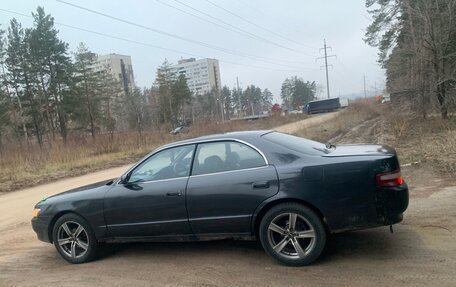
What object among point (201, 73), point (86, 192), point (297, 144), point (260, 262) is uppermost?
point (201, 73)

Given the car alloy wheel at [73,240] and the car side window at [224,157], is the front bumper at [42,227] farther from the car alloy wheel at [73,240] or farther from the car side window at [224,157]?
the car side window at [224,157]

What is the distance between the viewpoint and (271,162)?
4625 mm

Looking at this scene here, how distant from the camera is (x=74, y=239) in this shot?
5457 millimetres

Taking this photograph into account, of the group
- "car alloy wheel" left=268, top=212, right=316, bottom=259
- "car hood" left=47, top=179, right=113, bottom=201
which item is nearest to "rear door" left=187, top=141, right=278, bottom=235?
"car alloy wheel" left=268, top=212, right=316, bottom=259

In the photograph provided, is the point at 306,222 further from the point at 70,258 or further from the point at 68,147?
the point at 68,147

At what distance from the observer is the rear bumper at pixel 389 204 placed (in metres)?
4.26

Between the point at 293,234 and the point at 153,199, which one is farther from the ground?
the point at 153,199

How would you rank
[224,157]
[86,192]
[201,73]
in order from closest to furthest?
1. [224,157]
2. [86,192]
3. [201,73]

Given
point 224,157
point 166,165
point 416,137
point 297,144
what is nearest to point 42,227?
point 166,165

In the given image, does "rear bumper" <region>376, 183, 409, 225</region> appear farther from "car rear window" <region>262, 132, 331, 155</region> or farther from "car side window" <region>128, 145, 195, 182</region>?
"car side window" <region>128, 145, 195, 182</region>

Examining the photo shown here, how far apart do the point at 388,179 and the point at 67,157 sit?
18.6 metres

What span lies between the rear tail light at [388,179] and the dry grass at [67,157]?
13.2 metres

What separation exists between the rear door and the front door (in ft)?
0.51

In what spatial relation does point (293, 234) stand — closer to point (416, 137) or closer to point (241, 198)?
point (241, 198)
